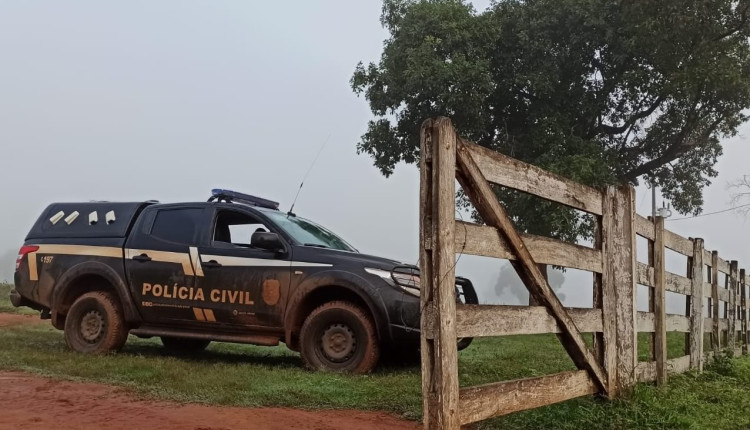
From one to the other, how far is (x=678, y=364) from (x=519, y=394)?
3.75 m

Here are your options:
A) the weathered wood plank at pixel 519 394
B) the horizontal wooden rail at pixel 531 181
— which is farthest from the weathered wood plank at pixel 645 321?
the horizontal wooden rail at pixel 531 181

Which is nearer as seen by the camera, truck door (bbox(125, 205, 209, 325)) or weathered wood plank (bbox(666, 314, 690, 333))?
weathered wood plank (bbox(666, 314, 690, 333))

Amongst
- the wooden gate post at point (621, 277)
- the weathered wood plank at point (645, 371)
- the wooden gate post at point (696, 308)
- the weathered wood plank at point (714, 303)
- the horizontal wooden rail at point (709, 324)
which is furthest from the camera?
the weathered wood plank at point (714, 303)

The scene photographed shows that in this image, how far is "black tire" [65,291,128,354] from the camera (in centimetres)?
753

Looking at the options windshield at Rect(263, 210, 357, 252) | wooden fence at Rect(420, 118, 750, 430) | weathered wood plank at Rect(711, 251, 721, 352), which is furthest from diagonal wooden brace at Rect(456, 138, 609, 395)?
weathered wood plank at Rect(711, 251, 721, 352)

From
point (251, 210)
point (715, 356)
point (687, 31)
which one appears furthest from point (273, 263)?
point (687, 31)

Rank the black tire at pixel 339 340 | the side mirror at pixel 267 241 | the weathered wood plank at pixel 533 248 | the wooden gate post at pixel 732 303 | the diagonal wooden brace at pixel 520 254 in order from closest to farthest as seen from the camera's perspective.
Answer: the weathered wood plank at pixel 533 248 → the diagonal wooden brace at pixel 520 254 → the black tire at pixel 339 340 → the side mirror at pixel 267 241 → the wooden gate post at pixel 732 303

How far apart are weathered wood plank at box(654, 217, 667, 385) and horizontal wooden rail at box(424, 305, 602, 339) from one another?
2.02 metres

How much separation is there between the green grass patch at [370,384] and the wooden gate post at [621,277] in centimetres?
25

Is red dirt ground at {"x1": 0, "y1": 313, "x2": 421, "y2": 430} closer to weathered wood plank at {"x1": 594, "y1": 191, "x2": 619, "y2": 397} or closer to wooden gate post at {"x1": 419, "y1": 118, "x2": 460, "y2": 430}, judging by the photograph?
wooden gate post at {"x1": 419, "y1": 118, "x2": 460, "y2": 430}

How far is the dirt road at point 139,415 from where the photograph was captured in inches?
162

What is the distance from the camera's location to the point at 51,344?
8.52 metres

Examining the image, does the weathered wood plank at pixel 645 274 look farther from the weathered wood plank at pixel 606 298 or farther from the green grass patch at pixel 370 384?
the green grass patch at pixel 370 384

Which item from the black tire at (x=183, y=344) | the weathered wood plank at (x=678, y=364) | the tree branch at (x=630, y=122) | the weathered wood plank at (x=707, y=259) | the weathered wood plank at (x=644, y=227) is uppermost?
the tree branch at (x=630, y=122)
